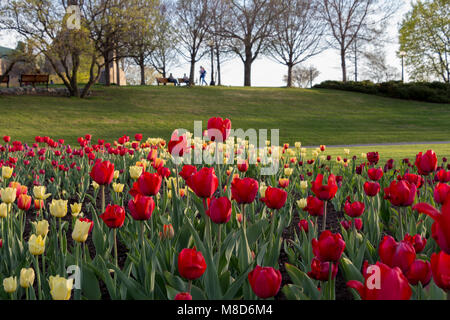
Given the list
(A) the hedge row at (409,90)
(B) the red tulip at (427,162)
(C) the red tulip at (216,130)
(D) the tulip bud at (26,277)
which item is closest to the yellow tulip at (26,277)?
(D) the tulip bud at (26,277)

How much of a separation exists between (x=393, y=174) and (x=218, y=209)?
3.25 metres

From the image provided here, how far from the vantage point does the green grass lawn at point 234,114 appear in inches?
677

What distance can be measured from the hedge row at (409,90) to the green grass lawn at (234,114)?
179cm

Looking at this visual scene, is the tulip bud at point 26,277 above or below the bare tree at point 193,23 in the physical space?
below

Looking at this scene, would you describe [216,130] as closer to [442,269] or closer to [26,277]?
[26,277]

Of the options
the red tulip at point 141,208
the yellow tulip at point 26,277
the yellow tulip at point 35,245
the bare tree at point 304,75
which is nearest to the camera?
the yellow tulip at point 26,277

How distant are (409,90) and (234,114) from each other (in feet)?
55.7

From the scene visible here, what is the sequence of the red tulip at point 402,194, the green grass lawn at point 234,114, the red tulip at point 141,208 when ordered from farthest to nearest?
the green grass lawn at point 234,114 < the red tulip at point 402,194 < the red tulip at point 141,208

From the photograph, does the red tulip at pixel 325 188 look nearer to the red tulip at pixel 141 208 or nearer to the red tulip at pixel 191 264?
the red tulip at pixel 141 208

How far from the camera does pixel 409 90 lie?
3195 cm

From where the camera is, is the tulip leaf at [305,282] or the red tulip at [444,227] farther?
the tulip leaf at [305,282]

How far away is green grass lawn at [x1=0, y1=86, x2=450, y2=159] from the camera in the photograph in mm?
17203

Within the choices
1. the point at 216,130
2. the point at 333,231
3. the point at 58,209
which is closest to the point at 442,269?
the point at 58,209

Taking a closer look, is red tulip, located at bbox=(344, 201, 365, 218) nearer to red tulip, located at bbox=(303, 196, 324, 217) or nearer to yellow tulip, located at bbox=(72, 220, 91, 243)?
red tulip, located at bbox=(303, 196, 324, 217)
